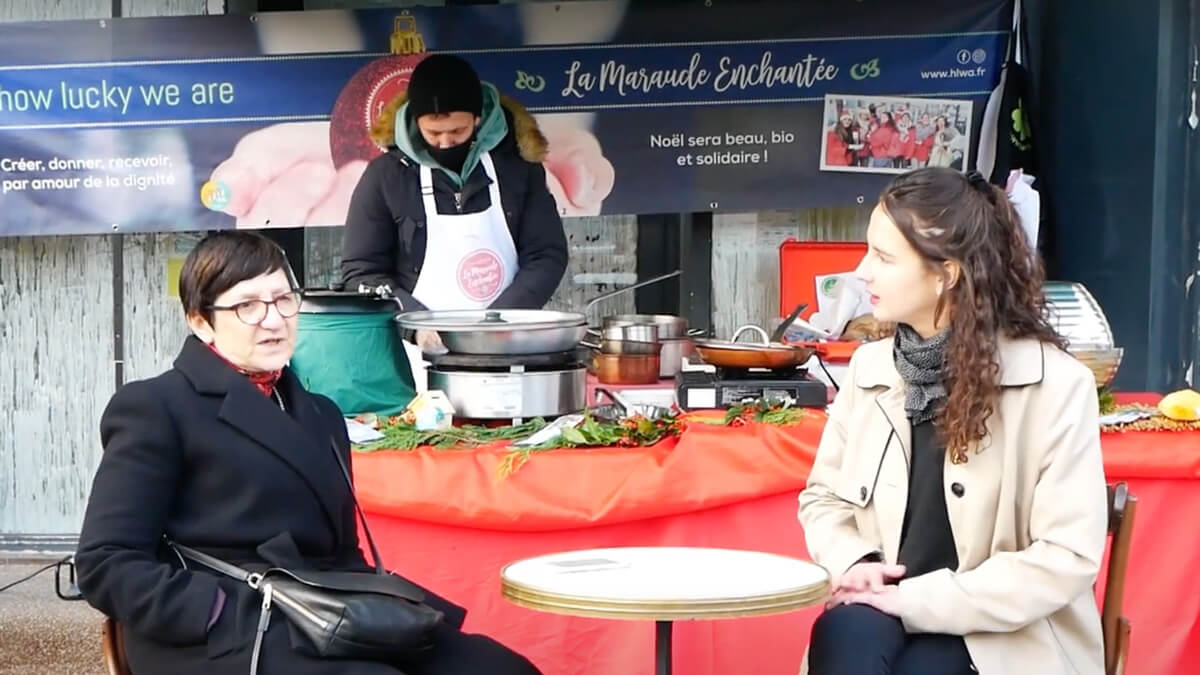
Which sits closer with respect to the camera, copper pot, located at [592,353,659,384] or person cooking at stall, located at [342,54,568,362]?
copper pot, located at [592,353,659,384]

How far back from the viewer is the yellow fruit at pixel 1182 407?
338 centimetres

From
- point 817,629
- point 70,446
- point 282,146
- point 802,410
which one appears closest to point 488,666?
point 817,629

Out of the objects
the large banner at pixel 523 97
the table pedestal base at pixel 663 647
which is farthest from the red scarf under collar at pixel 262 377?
the large banner at pixel 523 97

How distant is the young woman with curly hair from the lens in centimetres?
242

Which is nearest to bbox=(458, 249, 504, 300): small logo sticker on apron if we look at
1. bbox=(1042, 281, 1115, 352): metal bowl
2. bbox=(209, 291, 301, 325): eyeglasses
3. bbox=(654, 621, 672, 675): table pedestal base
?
bbox=(1042, 281, 1115, 352): metal bowl

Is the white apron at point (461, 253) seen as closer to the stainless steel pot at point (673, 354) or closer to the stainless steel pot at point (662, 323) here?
the stainless steel pot at point (662, 323)

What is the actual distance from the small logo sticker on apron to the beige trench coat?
227 centimetres

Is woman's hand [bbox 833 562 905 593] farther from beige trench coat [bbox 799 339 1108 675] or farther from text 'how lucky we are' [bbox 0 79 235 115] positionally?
text 'how lucky we are' [bbox 0 79 235 115]

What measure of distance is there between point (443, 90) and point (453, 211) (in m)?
0.42

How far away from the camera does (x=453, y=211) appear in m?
4.64

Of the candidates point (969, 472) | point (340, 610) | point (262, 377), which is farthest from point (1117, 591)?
point (262, 377)

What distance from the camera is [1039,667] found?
246 centimetres

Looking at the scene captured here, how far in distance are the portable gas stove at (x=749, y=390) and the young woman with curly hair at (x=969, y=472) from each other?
86cm

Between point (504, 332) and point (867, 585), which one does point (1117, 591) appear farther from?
point (504, 332)
